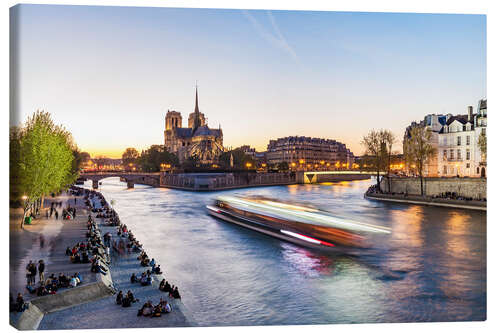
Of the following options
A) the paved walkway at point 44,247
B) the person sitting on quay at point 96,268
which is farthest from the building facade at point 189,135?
the person sitting on quay at point 96,268

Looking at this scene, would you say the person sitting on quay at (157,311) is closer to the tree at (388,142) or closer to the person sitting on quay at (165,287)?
the person sitting on quay at (165,287)

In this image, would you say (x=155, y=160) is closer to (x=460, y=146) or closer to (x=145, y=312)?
(x=460, y=146)

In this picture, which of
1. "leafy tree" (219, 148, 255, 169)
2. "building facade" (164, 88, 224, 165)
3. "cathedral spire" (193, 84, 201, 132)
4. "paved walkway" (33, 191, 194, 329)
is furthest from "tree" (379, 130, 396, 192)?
"cathedral spire" (193, 84, 201, 132)

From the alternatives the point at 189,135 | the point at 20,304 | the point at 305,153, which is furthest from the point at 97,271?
the point at 189,135

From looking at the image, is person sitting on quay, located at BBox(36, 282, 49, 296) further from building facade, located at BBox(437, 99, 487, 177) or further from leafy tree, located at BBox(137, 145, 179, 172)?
leafy tree, located at BBox(137, 145, 179, 172)
